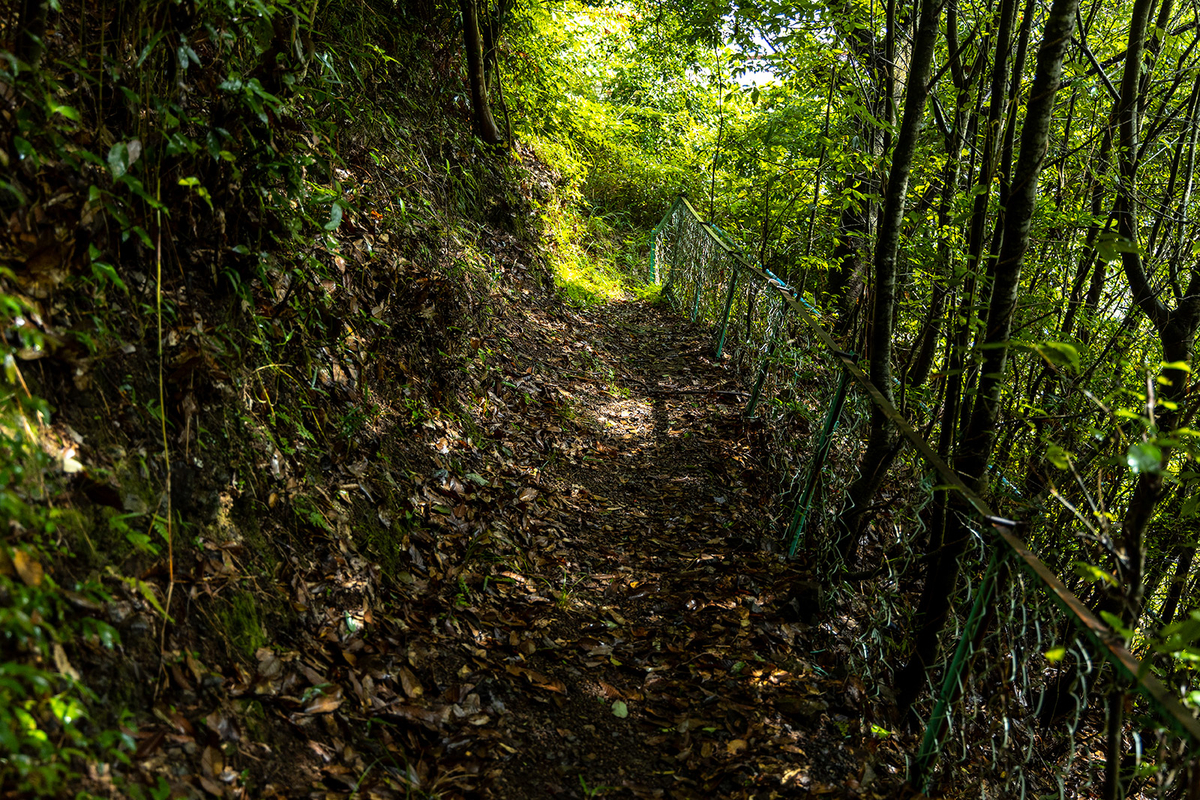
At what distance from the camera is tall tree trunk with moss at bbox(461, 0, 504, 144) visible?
22.6 feet

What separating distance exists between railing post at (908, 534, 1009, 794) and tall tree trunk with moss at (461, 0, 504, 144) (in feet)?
22.1

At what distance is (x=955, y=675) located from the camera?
8.18 feet

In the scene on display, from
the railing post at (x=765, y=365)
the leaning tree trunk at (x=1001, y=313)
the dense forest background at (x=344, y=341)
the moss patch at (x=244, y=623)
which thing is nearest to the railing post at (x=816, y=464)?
the dense forest background at (x=344, y=341)

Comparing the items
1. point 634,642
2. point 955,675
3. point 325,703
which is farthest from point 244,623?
point 955,675

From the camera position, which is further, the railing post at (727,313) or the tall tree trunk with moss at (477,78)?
the railing post at (727,313)

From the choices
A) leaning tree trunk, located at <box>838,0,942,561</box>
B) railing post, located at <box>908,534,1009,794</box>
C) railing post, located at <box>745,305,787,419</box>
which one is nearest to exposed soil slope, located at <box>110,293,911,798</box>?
railing post, located at <box>908,534,1009,794</box>

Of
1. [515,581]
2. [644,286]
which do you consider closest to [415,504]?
[515,581]

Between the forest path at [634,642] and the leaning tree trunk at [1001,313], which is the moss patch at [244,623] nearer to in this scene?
the forest path at [634,642]

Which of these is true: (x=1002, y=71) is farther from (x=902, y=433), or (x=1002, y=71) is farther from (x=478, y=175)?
(x=478, y=175)

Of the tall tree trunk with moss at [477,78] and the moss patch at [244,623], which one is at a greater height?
the tall tree trunk with moss at [477,78]

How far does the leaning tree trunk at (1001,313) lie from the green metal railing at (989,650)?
0.08m

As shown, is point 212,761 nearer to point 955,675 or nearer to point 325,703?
point 325,703

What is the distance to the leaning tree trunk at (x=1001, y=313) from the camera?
2.55m

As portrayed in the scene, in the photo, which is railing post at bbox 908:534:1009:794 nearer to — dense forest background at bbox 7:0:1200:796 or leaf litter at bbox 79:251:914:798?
leaf litter at bbox 79:251:914:798
